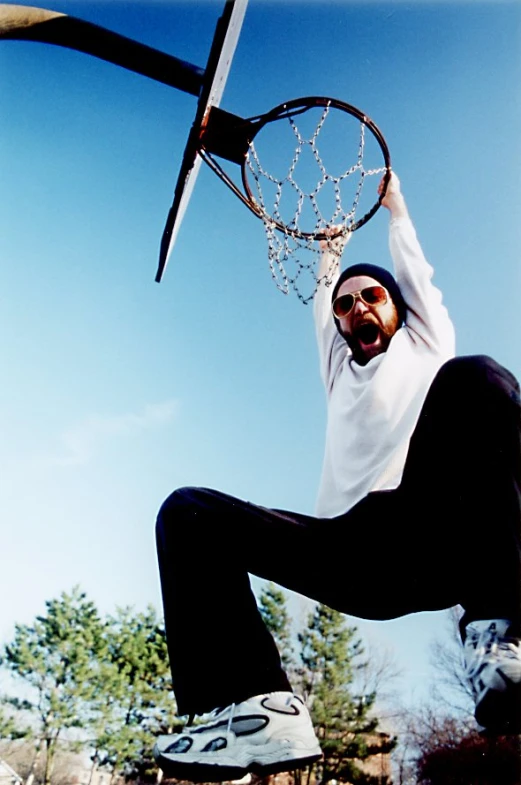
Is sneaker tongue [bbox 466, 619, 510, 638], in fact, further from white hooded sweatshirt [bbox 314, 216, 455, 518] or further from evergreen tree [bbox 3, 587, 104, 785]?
evergreen tree [bbox 3, 587, 104, 785]

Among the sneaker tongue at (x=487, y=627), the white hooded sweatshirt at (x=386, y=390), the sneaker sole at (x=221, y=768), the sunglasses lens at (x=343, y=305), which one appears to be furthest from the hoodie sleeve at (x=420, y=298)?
the sneaker sole at (x=221, y=768)

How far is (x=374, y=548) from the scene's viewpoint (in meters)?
1.80

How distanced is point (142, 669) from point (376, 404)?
22.2 m

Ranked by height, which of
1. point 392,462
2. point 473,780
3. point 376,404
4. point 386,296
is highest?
point 386,296

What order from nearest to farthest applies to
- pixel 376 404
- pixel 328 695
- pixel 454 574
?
1. pixel 454 574
2. pixel 376 404
3. pixel 328 695

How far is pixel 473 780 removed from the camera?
48.5 ft

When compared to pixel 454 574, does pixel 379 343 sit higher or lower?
higher

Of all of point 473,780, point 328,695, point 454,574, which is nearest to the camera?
point 454,574

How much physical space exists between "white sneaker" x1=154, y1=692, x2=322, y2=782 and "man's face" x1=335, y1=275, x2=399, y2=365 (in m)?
1.37

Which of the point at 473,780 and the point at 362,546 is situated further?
the point at 473,780

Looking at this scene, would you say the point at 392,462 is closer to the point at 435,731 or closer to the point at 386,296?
the point at 386,296

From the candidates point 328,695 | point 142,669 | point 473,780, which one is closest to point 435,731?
point 473,780

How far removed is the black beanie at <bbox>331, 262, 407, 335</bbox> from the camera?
2441mm

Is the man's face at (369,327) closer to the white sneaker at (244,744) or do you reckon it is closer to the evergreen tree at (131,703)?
the white sneaker at (244,744)
